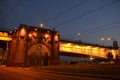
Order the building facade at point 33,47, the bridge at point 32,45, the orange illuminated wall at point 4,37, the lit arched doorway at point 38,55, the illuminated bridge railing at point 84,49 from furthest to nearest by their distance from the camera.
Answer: the illuminated bridge railing at point 84,49 < the orange illuminated wall at point 4,37 < the lit arched doorway at point 38,55 < the bridge at point 32,45 < the building facade at point 33,47

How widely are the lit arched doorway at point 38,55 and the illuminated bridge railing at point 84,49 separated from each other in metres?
12.1

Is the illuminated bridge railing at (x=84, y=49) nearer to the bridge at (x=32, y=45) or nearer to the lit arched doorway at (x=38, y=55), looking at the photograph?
the bridge at (x=32, y=45)

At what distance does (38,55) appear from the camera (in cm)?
7688

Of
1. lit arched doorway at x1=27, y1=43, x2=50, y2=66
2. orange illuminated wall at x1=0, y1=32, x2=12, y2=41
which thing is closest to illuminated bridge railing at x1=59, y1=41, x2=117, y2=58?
lit arched doorway at x1=27, y1=43, x2=50, y2=66

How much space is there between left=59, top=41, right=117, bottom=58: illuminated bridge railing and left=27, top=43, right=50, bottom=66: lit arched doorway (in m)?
12.1

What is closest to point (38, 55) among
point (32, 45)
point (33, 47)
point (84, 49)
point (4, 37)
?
point (33, 47)

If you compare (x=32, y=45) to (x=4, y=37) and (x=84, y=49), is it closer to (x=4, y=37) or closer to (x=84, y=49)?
(x=4, y=37)

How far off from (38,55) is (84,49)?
102ft

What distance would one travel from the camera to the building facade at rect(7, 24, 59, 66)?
7294 cm

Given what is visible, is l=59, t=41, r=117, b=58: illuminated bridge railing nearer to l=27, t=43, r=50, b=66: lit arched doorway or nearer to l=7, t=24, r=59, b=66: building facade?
l=7, t=24, r=59, b=66: building facade

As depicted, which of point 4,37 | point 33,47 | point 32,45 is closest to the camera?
point 32,45

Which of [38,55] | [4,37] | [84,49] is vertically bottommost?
[38,55]

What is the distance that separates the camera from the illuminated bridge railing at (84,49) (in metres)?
92.7

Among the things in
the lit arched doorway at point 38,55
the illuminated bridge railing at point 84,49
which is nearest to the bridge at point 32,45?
the lit arched doorway at point 38,55
